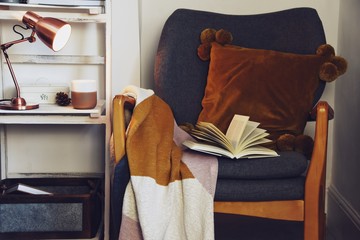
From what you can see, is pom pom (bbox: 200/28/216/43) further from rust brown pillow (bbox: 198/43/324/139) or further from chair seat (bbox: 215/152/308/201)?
chair seat (bbox: 215/152/308/201)

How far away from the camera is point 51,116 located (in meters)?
1.80

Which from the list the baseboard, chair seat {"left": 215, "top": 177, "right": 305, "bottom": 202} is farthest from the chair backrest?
chair seat {"left": 215, "top": 177, "right": 305, "bottom": 202}

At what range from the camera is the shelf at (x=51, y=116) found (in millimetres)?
1777

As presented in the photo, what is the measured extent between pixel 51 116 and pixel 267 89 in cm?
81

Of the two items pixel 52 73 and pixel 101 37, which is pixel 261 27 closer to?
pixel 101 37

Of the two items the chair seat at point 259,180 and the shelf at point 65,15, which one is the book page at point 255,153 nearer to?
the chair seat at point 259,180

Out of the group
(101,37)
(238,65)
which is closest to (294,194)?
(238,65)

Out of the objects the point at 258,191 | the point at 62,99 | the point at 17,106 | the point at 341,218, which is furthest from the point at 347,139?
the point at 17,106

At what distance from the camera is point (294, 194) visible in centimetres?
142

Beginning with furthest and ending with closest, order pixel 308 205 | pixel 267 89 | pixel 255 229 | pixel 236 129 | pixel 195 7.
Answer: pixel 195 7 → pixel 255 229 → pixel 267 89 → pixel 236 129 → pixel 308 205

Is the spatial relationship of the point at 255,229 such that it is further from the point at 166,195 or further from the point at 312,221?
the point at 166,195

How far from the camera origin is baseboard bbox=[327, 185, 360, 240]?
190 centimetres

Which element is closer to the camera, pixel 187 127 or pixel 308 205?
pixel 308 205

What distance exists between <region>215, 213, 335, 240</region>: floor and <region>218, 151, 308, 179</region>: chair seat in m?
0.55
